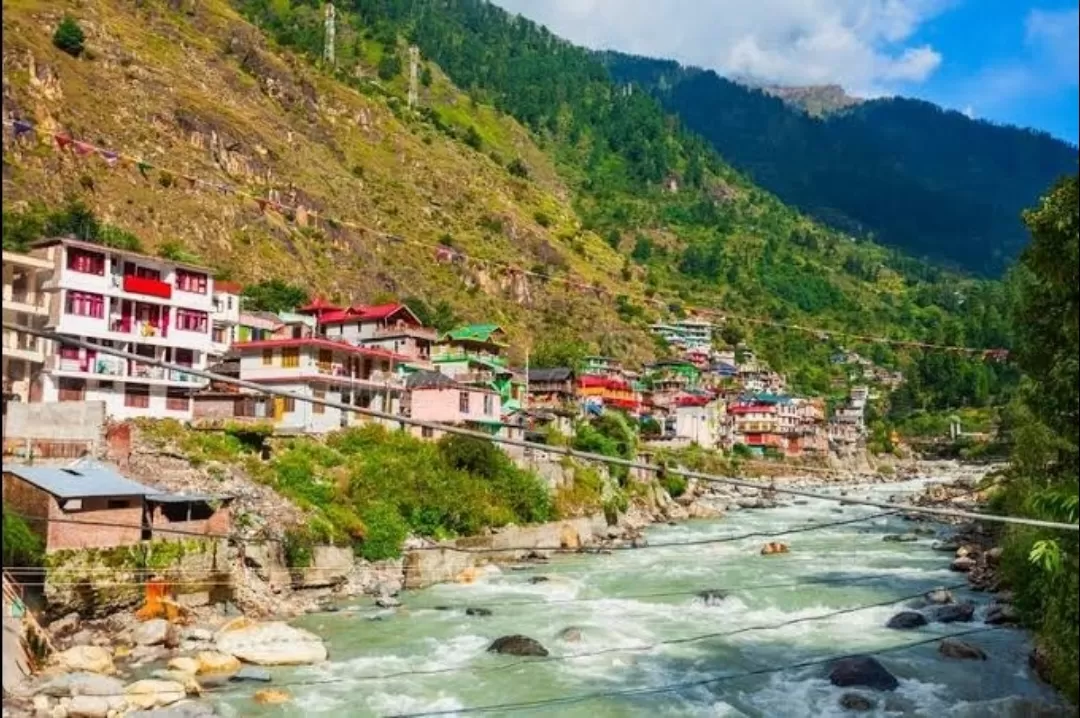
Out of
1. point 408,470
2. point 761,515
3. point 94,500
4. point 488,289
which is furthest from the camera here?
point 488,289

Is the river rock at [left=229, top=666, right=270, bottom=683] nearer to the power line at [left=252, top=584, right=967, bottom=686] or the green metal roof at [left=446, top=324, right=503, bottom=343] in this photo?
the power line at [left=252, top=584, right=967, bottom=686]

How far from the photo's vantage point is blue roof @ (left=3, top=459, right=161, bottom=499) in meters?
21.0

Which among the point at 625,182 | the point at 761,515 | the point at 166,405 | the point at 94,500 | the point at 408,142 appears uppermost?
the point at 625,182

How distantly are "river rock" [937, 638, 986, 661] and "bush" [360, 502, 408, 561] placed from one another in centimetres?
1618

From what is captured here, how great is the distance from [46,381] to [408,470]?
1385 centimetres

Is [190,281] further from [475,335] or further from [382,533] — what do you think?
[475,335]

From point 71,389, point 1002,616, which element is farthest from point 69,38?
point 1002,616

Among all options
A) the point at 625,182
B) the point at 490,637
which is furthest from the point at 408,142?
the point at 490,637

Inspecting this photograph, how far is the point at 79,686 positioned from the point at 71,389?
818 inches

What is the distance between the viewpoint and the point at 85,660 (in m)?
17.5

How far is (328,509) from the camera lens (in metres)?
29.1

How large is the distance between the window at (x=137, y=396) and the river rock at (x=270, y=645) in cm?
1760

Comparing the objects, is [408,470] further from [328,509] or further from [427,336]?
[427,336]

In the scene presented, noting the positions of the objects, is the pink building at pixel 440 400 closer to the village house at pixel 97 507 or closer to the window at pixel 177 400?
the window at pixel 177 400
